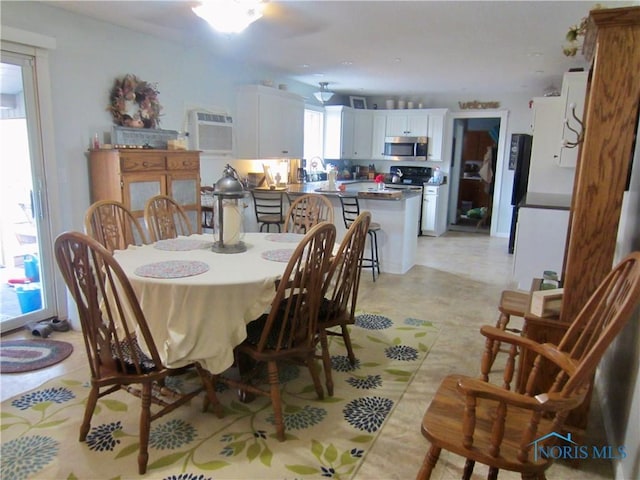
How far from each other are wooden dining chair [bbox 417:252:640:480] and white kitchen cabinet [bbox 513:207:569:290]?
8.10ft

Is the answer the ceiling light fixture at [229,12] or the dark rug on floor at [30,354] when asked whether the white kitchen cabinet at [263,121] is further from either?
the dark rug on floor at [30,354]

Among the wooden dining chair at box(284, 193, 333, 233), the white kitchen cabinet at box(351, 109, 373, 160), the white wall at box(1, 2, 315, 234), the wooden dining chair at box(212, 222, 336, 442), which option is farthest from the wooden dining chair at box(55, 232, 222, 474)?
the white kitchen cabinet at box(351, 109, 373, 160)

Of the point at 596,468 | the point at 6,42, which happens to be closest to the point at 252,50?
the point at 6,42

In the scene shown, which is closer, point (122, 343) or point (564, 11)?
point (122, 343)

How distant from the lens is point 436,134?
7.77 meters

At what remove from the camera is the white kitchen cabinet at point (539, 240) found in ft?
13.0

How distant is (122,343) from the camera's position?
2.11 m

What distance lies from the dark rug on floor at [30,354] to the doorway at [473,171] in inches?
265

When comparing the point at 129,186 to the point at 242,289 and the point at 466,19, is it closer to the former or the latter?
the point at 242,289

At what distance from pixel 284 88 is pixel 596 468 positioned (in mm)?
5342

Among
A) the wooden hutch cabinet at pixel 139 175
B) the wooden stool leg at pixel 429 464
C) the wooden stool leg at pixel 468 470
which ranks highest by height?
the wooden hutch cabinet at pixel 139 175

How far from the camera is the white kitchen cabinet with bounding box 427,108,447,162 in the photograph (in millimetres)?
7688

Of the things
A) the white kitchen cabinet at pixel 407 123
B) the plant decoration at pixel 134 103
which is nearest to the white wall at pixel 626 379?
the plant decoration at pixel 134 103

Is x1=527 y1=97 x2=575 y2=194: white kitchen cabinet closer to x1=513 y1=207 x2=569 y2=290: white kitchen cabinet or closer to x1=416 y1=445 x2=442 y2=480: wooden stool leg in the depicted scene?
x1=513 y1=207 x2=569 y2=290: white kitchen cabinet
